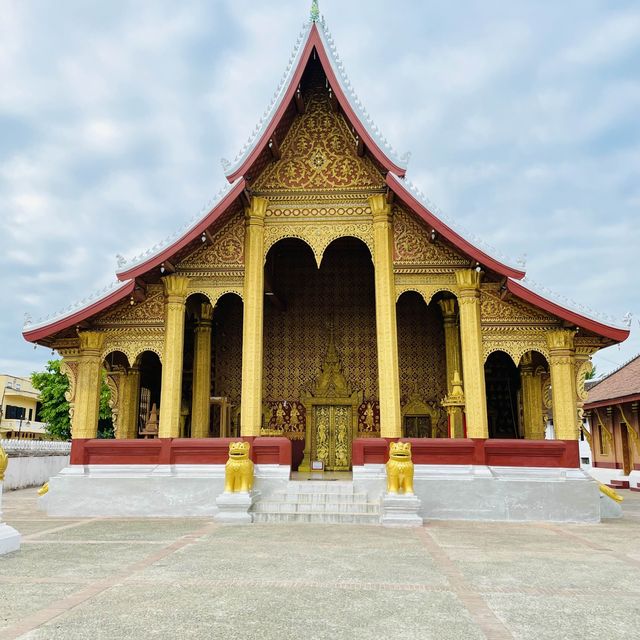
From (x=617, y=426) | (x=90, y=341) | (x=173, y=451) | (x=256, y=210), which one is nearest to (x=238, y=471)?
(x=173, y=451)

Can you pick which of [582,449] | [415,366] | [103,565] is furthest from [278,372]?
[582,449]

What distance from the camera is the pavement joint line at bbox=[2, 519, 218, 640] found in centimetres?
373

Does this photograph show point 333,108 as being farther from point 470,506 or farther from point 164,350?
point 470,506

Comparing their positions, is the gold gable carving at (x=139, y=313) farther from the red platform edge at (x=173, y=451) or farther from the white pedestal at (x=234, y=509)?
the white pedestal at (x=234, y=509)

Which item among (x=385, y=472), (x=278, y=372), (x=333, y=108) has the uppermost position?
(x=333, y=108)

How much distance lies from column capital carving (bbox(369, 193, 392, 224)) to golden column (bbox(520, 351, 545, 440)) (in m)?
4.84

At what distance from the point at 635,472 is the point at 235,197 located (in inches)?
608

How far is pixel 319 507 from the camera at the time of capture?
9.43m

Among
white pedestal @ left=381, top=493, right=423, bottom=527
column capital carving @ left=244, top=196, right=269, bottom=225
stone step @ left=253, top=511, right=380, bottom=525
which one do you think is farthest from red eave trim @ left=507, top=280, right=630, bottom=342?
column capital carving @ left=244, top=196, right=269, bottom=225

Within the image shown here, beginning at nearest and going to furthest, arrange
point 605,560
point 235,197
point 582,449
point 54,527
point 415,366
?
point 605,560, point 54,527, point 235,197, point 415,366, point 582,449

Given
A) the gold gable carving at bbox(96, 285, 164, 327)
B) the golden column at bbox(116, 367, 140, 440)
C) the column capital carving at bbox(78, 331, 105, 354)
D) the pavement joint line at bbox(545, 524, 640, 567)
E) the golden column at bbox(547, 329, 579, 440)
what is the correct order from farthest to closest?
1. the golden column at bbox(116, 367, 140, 440)
2. the gold gable carving at bbox(96, 285, 164, 327)
3. the column capital carving at bbox(78, 331, 105, 354)
4. the golden column at bbox(547, 329, 579, 440)
5. the pavement joint line at bbox(545, 524, 640, 567)

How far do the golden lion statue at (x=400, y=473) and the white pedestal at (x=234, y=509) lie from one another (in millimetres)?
2288

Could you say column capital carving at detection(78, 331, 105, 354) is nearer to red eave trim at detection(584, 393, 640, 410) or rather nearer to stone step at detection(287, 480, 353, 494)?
stone step at detection(287, 480, 353, 494)

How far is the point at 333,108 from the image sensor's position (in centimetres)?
1121
